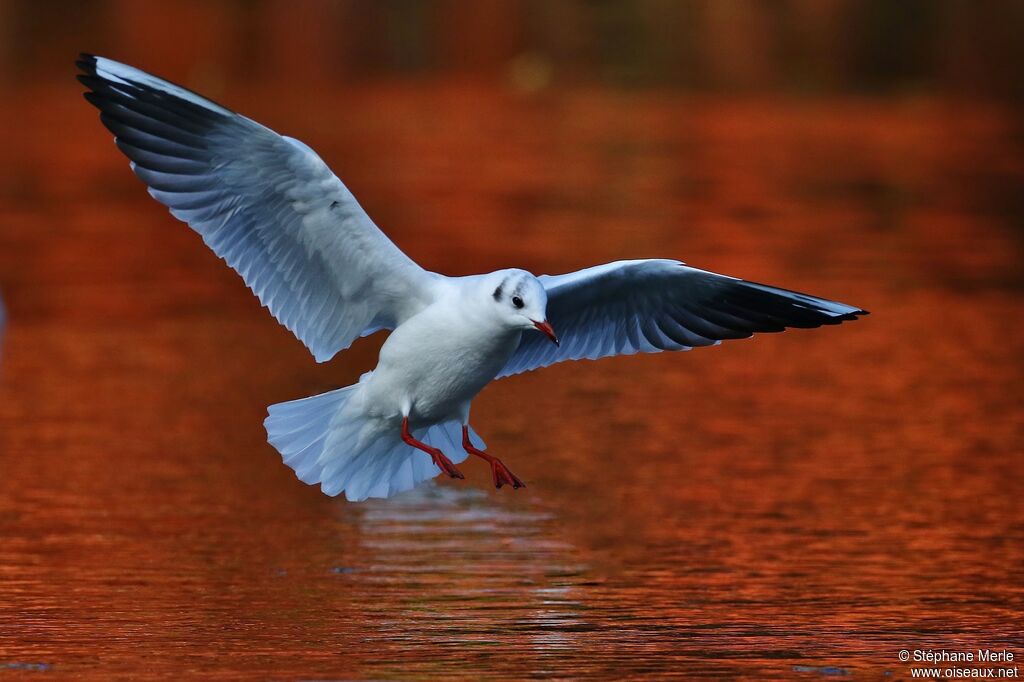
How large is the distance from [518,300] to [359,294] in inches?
32.0

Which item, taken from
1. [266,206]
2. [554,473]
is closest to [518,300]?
[266,206]

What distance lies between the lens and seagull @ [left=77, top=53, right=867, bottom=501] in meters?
7.44

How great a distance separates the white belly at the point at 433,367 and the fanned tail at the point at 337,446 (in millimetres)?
156

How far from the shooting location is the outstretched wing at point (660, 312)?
7930mm

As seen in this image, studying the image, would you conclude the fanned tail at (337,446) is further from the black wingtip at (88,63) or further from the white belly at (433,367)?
the black wingtip at (88,63)

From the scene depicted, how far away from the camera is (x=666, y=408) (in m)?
11.8

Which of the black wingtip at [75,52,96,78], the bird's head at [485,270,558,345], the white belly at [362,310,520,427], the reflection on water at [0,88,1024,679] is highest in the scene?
the black wingtip at [75,52,96,78]

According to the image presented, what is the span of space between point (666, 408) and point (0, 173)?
40.9ft

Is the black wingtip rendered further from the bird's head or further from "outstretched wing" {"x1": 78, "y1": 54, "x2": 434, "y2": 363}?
the bird's head

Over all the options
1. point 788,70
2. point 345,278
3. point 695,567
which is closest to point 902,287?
point 695,567

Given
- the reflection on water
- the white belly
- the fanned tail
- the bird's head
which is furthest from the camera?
the fanned tail

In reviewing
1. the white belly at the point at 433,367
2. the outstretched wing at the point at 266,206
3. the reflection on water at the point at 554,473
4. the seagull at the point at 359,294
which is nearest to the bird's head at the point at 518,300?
the seagull at the point at 359,294

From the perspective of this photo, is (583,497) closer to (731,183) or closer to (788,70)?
(731,183)

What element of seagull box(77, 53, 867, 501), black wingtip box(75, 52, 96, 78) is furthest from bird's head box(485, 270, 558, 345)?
black wingtip box(75, 52, 96, 78)
